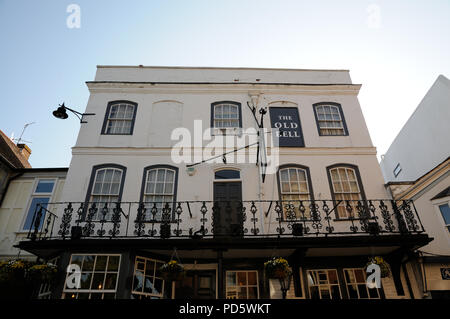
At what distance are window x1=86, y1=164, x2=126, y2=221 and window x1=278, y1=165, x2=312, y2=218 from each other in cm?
586

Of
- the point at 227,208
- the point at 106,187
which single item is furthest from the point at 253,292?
the point at 106,187

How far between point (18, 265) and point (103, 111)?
6476mm

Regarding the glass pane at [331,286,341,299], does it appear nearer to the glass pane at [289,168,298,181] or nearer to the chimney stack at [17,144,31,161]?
the glass pane at [289,168,298,181]

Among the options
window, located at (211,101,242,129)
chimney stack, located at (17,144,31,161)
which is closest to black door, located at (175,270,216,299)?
window, located at (211,101,242,129)

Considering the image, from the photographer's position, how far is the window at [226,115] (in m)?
12.1

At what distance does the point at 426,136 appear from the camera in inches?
605

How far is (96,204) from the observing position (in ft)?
33.3

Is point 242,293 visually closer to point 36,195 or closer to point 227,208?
point 227,208

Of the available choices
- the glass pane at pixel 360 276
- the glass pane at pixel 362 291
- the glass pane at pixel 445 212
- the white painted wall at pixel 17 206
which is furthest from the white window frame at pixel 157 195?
the glass pane at pixel 445 212

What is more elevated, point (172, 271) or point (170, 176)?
point (170, 176)

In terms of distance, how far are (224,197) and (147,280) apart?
12.1ft

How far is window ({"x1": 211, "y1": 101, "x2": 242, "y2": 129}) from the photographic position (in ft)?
39.8
